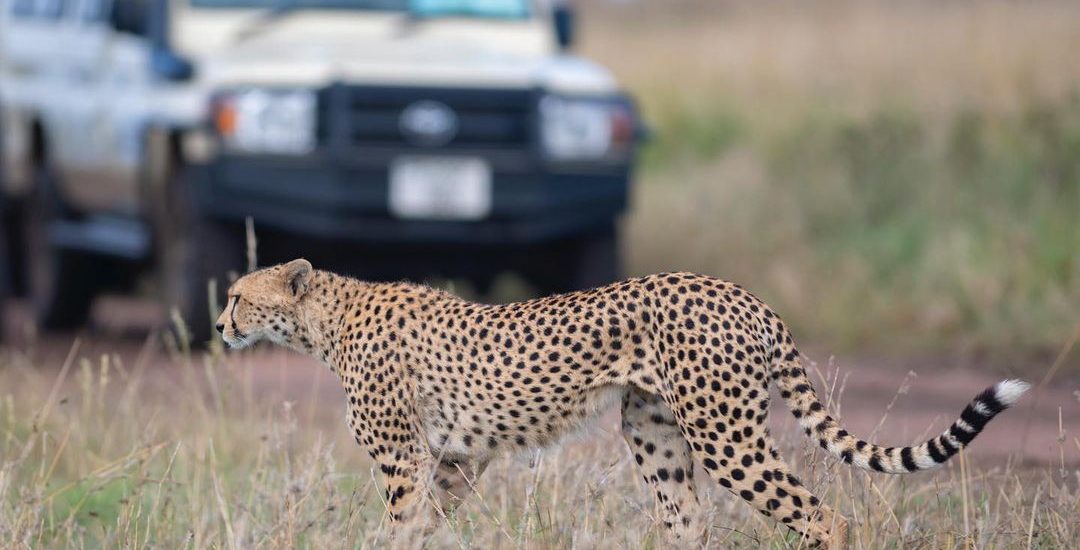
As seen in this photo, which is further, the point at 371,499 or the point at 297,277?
the point at 371,499

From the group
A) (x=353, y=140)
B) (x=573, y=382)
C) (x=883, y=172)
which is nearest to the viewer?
(x=573, y=382)

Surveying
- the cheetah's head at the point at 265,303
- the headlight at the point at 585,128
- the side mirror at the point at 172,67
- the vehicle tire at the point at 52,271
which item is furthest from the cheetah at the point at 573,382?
the vehicle tire at the point at 52,271

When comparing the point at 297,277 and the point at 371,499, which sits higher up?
the point at 297,277

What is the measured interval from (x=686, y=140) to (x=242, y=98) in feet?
23.5

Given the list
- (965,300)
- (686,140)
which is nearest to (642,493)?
(965,300)

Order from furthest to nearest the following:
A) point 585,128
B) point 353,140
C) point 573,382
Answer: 1. point 585,128
2. point 353,140
3. point 573,382

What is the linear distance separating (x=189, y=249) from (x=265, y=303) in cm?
434

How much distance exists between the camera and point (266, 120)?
30.7 ft

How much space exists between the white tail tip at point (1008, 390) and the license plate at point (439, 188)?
5.16 metres

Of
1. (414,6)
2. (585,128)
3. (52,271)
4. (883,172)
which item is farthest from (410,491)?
(883,172)

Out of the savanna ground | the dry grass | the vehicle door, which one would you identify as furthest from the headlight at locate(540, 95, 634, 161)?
the dry grass

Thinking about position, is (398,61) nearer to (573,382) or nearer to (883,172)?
(883,172)

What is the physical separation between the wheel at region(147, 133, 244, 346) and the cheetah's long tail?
16.0 feet

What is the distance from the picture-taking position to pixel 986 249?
1095cm
